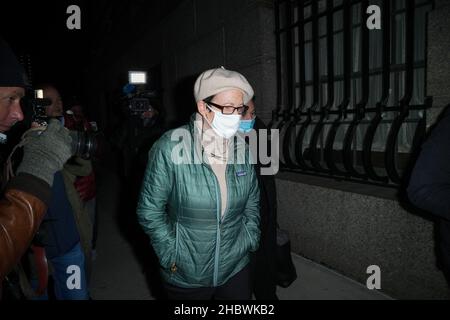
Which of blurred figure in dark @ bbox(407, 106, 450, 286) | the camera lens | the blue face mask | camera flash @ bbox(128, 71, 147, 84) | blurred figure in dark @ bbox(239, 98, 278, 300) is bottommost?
blurred figure in dark @ bbox(239, 98, 278, 300)

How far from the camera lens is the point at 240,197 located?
193 centimetres

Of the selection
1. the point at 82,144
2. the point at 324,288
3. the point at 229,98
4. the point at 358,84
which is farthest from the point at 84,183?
the point at 358,84

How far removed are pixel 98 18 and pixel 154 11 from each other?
780 cm

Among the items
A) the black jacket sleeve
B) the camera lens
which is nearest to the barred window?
the black jacket sleeve

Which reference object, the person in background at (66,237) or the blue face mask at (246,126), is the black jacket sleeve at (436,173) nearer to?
the blue face mask at (246,126)

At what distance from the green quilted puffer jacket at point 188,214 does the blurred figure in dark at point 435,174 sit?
95cm

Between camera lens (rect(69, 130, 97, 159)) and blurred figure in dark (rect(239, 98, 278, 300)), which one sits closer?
camera lens (rect(69, 130, 97, 159))

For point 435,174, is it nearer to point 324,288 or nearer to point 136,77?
point 324,288

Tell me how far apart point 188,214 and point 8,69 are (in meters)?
1.10

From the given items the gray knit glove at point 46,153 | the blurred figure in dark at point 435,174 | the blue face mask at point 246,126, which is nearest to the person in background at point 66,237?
the gray knit glove at point 46,153

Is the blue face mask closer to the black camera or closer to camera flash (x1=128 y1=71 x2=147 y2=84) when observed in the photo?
the black camera

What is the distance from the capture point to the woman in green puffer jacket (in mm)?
1818

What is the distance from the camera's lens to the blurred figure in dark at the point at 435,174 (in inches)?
60.2
